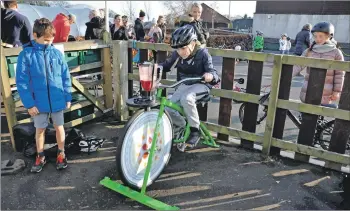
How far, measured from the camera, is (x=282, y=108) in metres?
4.07

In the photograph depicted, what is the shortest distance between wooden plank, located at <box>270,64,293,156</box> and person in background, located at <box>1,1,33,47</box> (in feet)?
14.7

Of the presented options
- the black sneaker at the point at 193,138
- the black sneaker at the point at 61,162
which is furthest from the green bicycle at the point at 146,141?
the black sneaker at the point at 61,162

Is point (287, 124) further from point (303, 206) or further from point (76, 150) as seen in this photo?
point (76, 150)

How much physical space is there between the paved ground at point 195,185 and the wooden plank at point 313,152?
0.18 m

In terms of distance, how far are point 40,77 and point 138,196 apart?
1737 mm

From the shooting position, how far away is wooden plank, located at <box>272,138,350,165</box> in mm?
3791

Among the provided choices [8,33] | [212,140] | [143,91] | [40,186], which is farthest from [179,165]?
[8,33]

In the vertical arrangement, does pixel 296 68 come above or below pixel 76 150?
above

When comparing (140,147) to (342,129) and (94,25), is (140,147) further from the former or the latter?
(94,25)

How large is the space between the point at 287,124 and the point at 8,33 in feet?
17.9

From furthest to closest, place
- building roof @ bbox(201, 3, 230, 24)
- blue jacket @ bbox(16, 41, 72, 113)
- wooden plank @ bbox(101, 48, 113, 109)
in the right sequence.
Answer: building roof @ bbox(201, 3, 230, 24), wooden plank @ bbox(101, 48, 113, 109), blue jacket @ bbox(16, 41, 72, 113)

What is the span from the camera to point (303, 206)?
3.15 meters

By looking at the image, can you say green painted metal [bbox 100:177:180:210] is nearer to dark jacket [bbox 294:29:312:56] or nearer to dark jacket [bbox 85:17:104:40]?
dark jacket [bbox 85:17:104:40]

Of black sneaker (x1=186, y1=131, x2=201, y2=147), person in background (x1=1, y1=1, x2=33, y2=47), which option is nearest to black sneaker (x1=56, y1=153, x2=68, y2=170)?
black sneaker (x1=186, y1=131, x2=201, y2=147)
